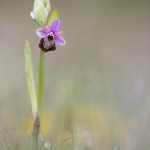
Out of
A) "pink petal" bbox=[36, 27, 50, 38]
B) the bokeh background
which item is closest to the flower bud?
"pink petal" bbox=[36, 27, 50, 38]

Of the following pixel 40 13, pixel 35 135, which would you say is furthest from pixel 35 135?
pixel 40 13

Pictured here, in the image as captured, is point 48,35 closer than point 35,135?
No

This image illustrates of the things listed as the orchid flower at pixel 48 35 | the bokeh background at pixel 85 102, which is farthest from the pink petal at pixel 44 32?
the bokeh background at pixel 85 102

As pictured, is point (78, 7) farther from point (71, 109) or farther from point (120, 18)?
point (71, 109)

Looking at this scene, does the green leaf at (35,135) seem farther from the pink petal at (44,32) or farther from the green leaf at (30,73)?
the pink petal at (44,32)

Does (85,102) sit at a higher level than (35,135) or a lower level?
higher

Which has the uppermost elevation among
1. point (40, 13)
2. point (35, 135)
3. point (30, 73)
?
point (40, 13)

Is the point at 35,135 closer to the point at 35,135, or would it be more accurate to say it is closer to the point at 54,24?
the point at 35,135

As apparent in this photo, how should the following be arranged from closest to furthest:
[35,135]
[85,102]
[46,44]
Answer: [35,135] → [46,44] → [85,102]

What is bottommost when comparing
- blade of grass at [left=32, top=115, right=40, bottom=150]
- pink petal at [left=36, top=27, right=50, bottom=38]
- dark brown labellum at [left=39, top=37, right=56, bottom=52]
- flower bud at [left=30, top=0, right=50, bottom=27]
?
blade of grass at [left=32, top=115, right=40, bottom=150]

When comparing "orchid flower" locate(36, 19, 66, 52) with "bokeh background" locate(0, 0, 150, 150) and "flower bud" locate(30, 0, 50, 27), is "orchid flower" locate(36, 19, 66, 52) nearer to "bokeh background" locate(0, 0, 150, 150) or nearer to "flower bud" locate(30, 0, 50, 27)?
"flower bud" locate(30, 0, 50, 27)

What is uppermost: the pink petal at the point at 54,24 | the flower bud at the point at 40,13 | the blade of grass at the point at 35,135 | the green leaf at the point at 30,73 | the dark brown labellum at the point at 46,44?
the flower bud at the point at 40,13
